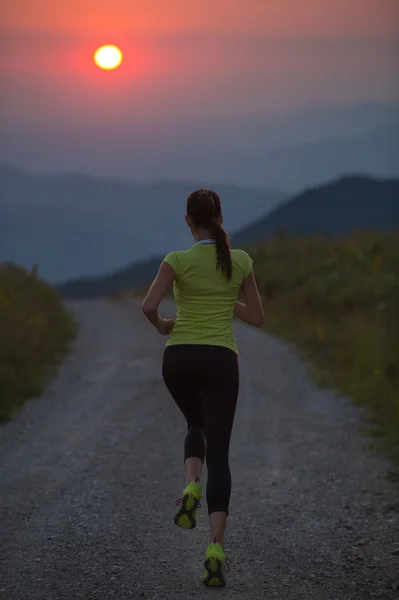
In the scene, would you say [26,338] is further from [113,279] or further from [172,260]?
[113,279]

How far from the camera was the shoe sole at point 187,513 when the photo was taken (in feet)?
15.3

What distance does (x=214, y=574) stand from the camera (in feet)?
15.0

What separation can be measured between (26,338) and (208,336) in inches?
416

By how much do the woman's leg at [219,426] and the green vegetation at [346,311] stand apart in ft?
13.8

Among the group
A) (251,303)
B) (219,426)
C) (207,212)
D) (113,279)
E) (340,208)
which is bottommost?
(113,279)

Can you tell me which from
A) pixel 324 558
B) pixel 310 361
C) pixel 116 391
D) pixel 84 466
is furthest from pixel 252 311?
pixel 310 361

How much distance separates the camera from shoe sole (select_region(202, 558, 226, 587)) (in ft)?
15.0

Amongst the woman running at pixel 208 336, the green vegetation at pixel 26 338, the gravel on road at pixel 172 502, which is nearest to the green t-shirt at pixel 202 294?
the woman running at pixel 208 336

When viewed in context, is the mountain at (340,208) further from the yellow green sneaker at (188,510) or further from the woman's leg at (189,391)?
the yellow green sneaker at (188,510)

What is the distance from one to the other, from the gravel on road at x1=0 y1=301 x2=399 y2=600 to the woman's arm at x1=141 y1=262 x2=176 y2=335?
1395mm

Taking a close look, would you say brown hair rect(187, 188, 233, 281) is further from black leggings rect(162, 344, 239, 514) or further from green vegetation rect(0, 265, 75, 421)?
green vegetation rect(0, 265, 75, 421)

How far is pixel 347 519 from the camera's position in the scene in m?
6.17

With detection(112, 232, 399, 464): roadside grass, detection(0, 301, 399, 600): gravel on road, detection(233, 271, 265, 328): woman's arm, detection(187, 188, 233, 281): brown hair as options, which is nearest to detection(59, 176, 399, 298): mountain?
detection(112, 232, 399, 464): roadside grass

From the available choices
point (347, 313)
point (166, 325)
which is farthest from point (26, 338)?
point (166, 325)
